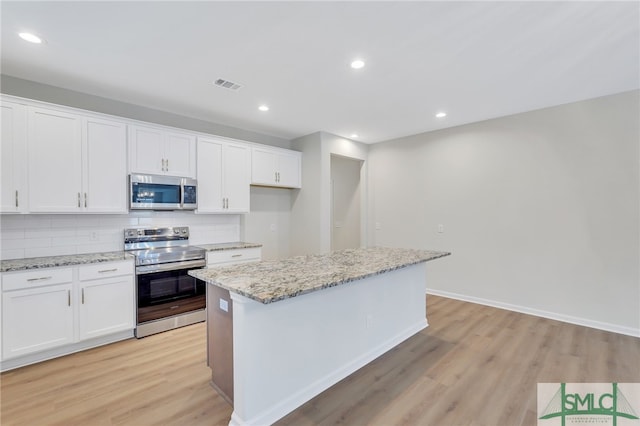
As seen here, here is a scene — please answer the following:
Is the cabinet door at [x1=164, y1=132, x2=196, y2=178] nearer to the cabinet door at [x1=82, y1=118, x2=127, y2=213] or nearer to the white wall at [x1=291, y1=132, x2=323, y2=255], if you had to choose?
the cabinet door at [x1=82, y1=118, x2=127, y2=213]

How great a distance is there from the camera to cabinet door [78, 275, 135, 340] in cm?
276

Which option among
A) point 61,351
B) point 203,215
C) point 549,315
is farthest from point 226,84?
point 549,315

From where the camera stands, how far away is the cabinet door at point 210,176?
380cm

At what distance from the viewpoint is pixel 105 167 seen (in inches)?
121

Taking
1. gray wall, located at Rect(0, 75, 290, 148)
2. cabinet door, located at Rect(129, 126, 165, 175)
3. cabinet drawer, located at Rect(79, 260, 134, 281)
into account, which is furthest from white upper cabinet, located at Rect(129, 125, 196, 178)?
cabinet drawer, located at Rect(79, 260, 134, 281)

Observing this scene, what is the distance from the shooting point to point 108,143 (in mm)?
3072

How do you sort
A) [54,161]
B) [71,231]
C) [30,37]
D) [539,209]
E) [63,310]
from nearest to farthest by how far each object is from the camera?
1. [30,37]
2. [63,310]
3. [54,161]
4. [71,231]
5. [539,209]

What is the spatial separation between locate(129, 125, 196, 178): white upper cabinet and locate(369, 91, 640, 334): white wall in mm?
3488

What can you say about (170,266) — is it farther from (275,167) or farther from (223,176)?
(275,167)

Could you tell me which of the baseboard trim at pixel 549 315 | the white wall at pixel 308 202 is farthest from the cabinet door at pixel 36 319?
the baseboard trim at pixel 549 315

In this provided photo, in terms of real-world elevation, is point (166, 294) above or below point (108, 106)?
below

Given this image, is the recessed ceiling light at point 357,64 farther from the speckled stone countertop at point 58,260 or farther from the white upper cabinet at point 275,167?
the speckled stone countertop at point 58,260

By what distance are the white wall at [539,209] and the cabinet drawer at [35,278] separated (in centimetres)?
458

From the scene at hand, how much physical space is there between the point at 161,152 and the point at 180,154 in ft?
0.73
